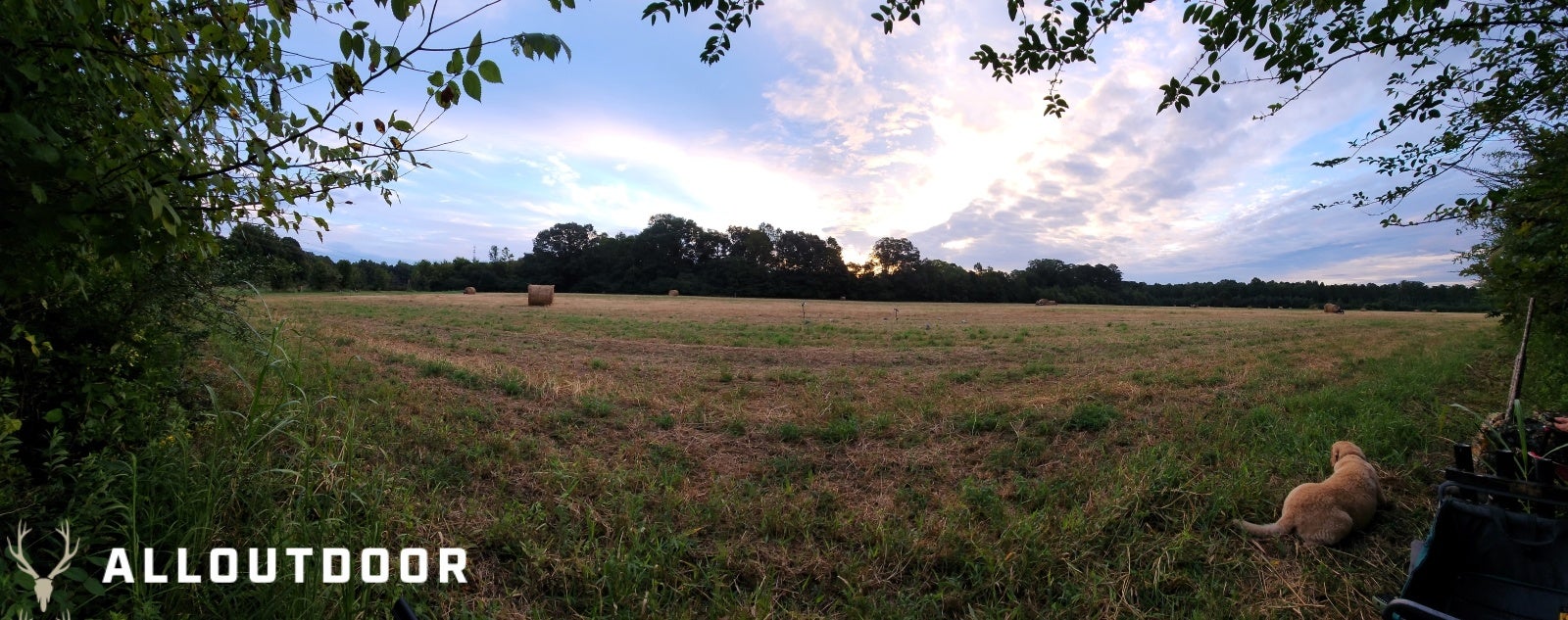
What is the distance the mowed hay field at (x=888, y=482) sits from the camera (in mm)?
3012

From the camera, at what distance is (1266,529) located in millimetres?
3518

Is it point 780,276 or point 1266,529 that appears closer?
point 1266,529

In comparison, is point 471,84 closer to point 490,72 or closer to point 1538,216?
point 490,72

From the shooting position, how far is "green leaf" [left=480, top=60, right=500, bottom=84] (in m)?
1.87

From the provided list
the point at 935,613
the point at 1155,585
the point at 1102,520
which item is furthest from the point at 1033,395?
the point at 935,613

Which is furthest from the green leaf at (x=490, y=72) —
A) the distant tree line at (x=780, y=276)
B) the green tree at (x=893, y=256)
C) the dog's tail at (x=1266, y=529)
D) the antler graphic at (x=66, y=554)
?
the green tree at (x=893, y=256)

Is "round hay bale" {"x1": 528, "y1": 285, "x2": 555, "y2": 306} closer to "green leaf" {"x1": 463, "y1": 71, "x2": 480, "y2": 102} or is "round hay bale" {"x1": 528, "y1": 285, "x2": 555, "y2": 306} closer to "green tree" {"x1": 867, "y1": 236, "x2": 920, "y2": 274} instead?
"green leaf" {"x1": 463, "y1": 71, "x2": 480, "y2": 102}

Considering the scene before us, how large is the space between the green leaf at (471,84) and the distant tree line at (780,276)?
245 ft

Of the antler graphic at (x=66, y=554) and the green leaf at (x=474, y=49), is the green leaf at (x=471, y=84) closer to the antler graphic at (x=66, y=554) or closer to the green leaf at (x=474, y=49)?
the green leaf at (x=474, y=49)

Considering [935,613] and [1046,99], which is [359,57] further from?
[1046,99]

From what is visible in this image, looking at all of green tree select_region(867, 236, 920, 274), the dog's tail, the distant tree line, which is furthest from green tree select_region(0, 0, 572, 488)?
green tree select_region(867, 236, 920, 274)

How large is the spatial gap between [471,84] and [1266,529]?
503 centimetres

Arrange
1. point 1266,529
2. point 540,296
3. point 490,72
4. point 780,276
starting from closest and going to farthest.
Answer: point 490,72 < point 1266,529 < point 540,296 < point 780,276

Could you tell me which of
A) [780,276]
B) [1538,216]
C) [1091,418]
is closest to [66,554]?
[1091,418]
